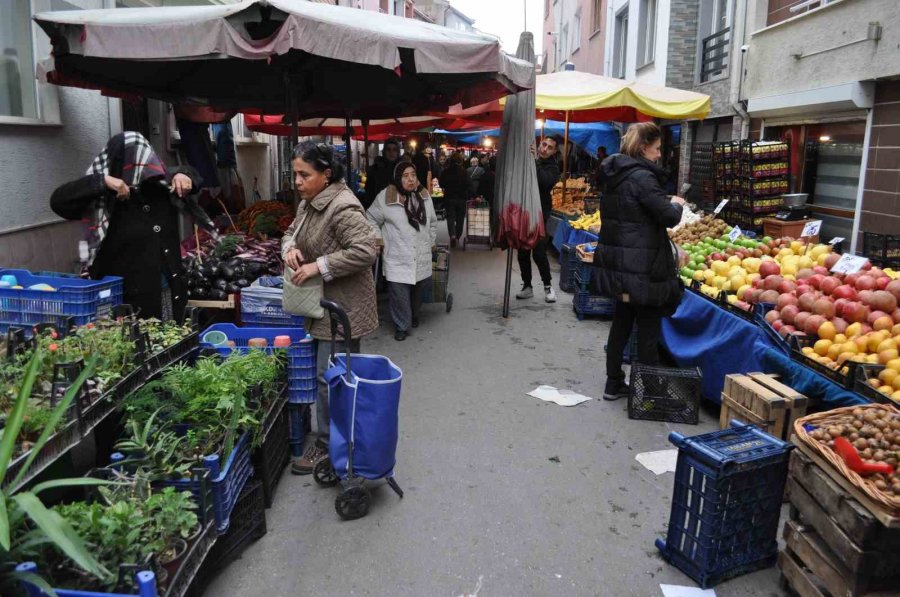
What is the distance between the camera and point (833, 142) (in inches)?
388

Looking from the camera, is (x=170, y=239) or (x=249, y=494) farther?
(x=170, y=239)

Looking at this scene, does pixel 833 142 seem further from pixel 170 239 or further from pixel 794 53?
pixel 170 239

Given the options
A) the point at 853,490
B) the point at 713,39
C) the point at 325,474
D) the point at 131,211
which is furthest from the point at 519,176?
the point at 713,39

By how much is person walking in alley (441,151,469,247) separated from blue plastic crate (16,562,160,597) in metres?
13.1

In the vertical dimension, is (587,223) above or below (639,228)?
below

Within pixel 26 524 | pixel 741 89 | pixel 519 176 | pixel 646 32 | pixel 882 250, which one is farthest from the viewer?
pixel 646 32

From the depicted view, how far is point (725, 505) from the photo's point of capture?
3.16 metres

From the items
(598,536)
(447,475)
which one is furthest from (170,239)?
(598,536)

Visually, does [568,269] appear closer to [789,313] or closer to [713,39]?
[789,313]

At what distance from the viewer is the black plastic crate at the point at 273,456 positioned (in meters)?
3.79

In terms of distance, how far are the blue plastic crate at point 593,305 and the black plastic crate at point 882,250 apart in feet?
9.82

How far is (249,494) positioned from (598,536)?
75.8 inches

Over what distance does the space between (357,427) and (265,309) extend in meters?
2.00

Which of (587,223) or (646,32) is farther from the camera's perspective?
(646,32)
